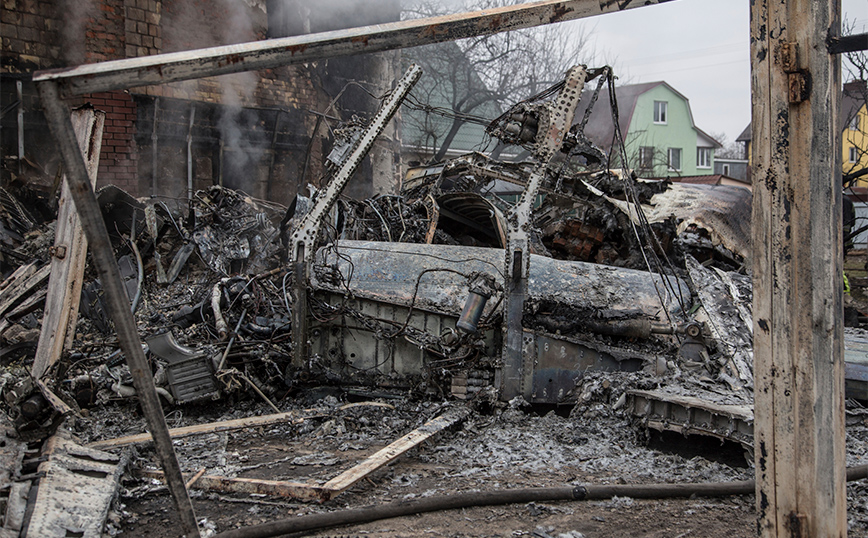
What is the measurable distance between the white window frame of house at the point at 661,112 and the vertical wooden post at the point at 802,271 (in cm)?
3772

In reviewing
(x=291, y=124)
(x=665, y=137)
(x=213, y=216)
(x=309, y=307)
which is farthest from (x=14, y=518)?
(x=665, y=137)

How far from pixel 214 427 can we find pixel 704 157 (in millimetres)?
Result: 41893

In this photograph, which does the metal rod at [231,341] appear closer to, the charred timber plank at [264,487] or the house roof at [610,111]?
the charred timber plank at [264,487]

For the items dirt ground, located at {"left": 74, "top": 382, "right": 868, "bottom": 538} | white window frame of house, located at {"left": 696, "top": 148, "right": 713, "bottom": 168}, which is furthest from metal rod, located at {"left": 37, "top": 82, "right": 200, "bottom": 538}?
white window frame of house, located at {"left": 696, "top": 148, "right": 713, "bottom": 168}

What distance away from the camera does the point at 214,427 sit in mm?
5109

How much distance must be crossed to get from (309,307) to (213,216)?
4.06 meters

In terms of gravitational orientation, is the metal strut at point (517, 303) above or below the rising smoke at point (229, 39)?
below

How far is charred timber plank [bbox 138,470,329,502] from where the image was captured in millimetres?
3461

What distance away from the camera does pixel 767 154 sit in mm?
1913

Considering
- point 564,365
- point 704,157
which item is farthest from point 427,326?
point 704,157

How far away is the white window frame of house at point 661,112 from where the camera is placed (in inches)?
1431

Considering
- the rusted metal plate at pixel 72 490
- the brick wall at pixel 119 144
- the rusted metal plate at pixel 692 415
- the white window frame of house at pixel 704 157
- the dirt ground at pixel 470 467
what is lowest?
the dirt ground at pixel 470 467

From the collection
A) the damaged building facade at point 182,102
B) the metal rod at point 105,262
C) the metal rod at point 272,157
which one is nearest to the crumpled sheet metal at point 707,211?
the metal rod at point 105,262

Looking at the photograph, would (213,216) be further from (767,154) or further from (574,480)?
(767,154)
